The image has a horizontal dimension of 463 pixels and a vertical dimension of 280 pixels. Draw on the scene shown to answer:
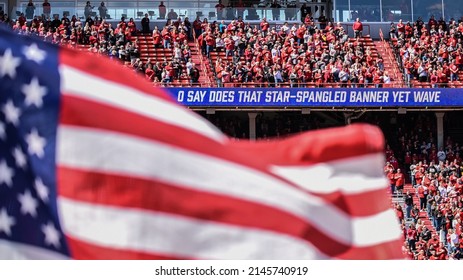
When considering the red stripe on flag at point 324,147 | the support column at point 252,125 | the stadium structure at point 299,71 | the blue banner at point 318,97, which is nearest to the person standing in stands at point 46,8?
the stadium structure at point 299,71

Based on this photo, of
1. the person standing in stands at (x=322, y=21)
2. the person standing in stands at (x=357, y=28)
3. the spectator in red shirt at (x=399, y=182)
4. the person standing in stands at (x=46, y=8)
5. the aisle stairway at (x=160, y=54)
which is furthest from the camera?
the person standing in stands at (x=322, y=21)

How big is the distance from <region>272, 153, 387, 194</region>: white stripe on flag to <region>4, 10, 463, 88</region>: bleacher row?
3103 centimetres

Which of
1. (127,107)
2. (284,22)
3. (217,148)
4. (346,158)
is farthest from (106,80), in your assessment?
(284,22)

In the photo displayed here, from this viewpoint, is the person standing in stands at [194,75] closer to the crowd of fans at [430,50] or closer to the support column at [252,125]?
the support column at [252,125]

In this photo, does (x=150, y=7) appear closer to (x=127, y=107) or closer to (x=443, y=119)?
(x=443, y=119)

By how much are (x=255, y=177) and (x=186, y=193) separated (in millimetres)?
476

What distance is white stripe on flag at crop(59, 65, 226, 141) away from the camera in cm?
668

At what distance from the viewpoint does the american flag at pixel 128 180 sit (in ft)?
21.6

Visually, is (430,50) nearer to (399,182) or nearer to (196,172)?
(399,182)

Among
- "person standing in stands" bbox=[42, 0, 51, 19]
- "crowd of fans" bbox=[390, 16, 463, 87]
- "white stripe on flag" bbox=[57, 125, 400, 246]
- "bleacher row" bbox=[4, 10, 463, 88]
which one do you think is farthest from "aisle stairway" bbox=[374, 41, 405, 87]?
"white stripe on flag" bbox=[57, 125, 400, 246]

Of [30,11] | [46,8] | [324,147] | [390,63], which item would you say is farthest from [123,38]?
[324,147]

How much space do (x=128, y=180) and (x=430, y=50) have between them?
118ft

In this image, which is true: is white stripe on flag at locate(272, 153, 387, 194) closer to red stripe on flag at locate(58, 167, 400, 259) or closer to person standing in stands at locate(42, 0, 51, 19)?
red stripe on flag at locate(58, 167, 400, 259)

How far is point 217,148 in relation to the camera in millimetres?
6832
